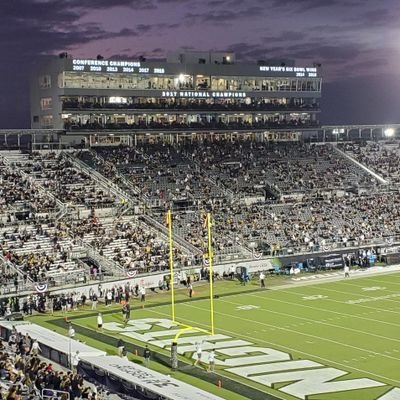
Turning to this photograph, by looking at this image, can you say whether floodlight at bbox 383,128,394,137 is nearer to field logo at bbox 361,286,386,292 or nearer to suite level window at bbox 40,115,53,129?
suite level window at bbox 40,115,53,129

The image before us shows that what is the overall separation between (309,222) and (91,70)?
1811 cm

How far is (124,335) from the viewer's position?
26.7 m

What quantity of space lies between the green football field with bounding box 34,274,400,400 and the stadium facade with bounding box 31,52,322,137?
21104 mm

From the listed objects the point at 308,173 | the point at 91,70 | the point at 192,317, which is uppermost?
the point at 91,70

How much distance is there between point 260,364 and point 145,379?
17.1 ft

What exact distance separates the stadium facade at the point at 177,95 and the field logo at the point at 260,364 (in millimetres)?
28118

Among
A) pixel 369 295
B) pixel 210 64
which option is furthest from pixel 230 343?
pixel 210 64

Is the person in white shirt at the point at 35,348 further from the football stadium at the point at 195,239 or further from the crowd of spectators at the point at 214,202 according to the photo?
the crowd of spectators at the point at 214,202

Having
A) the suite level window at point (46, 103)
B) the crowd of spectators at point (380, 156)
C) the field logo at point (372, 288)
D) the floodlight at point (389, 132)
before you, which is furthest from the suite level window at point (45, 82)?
the floodlight at point (389, 132)

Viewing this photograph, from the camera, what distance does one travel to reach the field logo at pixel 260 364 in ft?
66.1

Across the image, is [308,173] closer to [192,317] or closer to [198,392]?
[192,317]

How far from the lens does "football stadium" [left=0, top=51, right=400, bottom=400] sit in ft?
70.9

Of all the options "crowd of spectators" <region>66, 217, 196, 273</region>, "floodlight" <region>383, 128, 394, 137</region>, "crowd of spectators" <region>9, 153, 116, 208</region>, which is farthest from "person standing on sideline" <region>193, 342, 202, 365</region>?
"floodlight" <region>383, 128, 394, 137</region>

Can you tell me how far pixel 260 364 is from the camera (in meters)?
22.6
